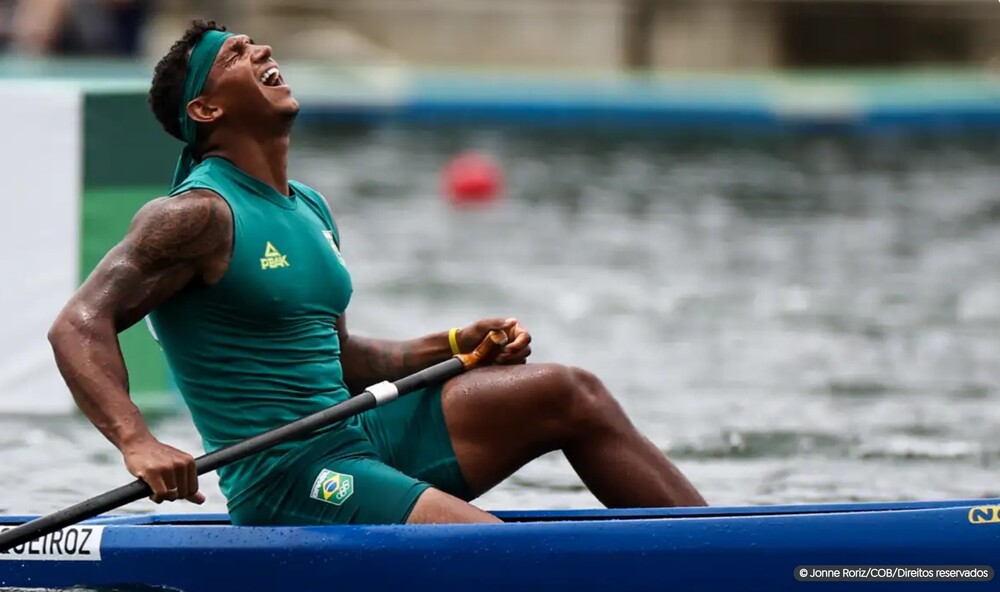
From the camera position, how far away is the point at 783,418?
7.93 metres

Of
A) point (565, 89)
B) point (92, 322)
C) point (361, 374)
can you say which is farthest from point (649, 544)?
point (565, 89)

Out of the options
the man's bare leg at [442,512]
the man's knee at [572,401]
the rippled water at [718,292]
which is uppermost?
the man's knee at [572,401]

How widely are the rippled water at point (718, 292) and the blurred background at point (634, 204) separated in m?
0.03

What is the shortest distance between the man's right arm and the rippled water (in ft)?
5.87

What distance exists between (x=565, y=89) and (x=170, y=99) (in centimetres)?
1225

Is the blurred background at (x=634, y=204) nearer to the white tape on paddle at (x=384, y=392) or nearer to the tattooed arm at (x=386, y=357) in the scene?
the tattooed arm at (x=386, y=357)

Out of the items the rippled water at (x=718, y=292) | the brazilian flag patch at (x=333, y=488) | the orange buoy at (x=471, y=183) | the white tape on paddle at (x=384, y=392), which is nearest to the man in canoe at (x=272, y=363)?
the brazilian flag patch at (x=333, y=488)

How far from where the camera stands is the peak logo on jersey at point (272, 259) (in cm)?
448

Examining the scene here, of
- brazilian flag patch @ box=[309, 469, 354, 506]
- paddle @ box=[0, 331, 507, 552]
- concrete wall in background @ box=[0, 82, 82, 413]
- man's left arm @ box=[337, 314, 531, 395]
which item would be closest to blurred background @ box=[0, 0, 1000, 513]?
concrete wall in background @ box=[0, 82, 82, 413]

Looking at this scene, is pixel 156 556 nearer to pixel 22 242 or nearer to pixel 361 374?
pixel 361 374

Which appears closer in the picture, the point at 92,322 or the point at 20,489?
the point at 92,322

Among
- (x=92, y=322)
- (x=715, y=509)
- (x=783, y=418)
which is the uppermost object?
(x=92, y=322)

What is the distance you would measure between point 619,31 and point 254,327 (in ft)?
54.7

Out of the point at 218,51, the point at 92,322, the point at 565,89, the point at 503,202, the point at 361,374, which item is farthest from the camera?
the point at 565,89
